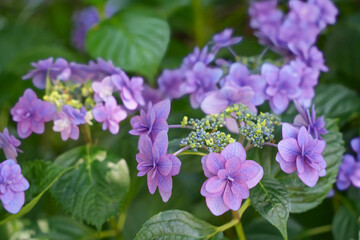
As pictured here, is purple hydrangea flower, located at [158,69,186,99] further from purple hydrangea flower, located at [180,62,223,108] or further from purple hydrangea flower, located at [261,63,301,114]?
purple hydrangea flower, located at [261,63,301,114]

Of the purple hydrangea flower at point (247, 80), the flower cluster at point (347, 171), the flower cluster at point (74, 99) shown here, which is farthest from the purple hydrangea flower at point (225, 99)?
the flower cluster at point (347, 171)

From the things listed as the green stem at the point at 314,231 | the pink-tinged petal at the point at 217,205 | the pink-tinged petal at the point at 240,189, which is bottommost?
the green stem at the point at 314,231

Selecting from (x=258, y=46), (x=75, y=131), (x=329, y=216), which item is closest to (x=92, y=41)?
(x=75, y=131)

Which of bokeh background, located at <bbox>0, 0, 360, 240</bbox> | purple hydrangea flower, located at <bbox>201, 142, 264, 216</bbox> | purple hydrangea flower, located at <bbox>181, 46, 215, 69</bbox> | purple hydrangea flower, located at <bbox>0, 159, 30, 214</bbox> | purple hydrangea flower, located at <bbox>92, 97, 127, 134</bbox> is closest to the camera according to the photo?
purple hydrangea flower, located at <bbox>201, 142, 264, 216</bbox>

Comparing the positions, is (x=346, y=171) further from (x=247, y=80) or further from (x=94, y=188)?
(x=94, y=188)

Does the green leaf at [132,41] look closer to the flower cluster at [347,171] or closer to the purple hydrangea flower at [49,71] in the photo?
the purple hydrangea flower at [49,71]

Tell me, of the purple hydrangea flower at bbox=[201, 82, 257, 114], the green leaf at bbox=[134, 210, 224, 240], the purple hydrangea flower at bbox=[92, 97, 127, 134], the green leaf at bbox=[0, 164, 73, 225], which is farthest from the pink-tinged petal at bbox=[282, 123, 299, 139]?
the green leaf at bbox=[0, 164, 73, 225]
